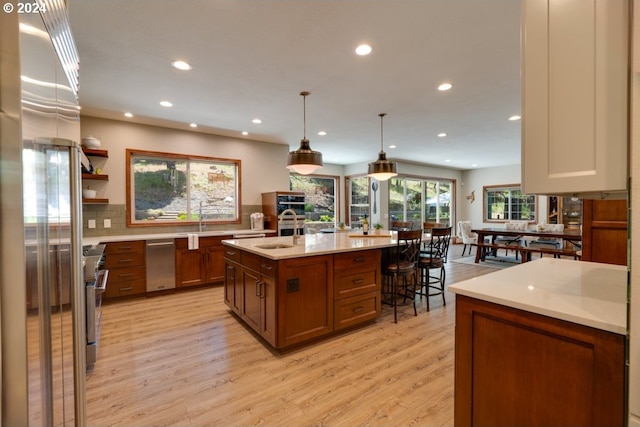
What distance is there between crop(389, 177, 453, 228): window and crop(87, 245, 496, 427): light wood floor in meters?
5.53

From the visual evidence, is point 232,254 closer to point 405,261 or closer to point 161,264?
point 161,264

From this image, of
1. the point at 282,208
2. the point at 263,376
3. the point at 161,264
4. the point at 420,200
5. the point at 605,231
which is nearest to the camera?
the point at 263,376

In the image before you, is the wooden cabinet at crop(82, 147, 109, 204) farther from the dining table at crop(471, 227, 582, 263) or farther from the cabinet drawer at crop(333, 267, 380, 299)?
the dining table at crop(471, 227, 582, 263)

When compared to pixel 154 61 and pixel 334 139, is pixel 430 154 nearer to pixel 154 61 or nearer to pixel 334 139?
pixel 334 139

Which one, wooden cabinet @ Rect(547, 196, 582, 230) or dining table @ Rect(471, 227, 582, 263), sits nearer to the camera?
dining table @ Rect(471, 227, 582, 263)

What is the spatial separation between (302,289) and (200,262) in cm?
272

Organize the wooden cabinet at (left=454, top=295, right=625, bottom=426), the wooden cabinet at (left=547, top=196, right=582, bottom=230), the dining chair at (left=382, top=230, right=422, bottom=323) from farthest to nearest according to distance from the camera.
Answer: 1. the wooden cabinet at (left=547, top=196, right=582, bottom=230)
2. the dining chair at (left=382, top=230, right=422, bottom=323)
3. the wooden cabinet at (left=454, top=295, right=625, bottom=426)

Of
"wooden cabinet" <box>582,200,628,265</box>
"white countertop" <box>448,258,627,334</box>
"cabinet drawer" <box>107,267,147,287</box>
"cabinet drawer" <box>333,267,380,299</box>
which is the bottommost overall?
"cabinet drawer" <box>107,267,147,287</box>

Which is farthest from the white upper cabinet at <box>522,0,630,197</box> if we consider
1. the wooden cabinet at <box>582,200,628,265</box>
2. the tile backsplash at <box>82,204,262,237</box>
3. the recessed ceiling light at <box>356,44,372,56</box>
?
the tile backsplash at <box>82,204,262,237</box>

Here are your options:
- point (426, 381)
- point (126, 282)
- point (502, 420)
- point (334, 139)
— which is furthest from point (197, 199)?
point (502, 420)

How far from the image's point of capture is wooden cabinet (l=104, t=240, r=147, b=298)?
3977 mm

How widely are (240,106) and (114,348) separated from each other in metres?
3.13

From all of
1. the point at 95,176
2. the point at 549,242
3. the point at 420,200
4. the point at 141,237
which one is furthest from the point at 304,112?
the point at 420,200

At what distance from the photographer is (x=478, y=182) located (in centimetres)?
1000
